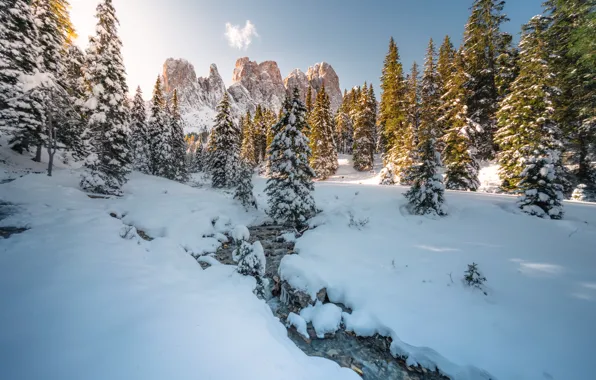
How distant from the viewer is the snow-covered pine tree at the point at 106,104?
1537 centimetres

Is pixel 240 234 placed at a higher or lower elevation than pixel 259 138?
lower

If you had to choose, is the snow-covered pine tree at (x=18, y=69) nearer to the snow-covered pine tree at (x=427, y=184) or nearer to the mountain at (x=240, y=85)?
the snow-covered pine tree at (x=427, y=184)

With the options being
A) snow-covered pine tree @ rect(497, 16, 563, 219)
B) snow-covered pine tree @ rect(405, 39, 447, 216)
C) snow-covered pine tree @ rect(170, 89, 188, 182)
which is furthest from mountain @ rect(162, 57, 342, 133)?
snow-covered pine tree @ rect(405, 39, 447, 216)

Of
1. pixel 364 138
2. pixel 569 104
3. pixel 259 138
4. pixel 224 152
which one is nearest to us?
pixel 569 104

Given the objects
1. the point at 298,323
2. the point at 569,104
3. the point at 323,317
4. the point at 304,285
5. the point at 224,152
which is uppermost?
the point at 569,104

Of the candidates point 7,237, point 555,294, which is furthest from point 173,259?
point 555,294

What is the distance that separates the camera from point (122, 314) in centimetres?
411

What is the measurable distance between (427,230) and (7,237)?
14.5m

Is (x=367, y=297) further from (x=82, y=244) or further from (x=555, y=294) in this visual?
(x=82, y=244)

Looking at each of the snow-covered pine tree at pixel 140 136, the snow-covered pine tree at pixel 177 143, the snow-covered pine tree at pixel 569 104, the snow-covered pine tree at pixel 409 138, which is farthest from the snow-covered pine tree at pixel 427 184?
the snow-covered pine tree at pixel 140 136

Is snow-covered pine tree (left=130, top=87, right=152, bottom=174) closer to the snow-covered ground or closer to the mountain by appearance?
the snow-covered ground

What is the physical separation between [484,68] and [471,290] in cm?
2603

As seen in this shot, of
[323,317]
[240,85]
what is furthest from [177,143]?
[240,85]

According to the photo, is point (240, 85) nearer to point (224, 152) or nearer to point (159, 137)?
point (159, 137)
